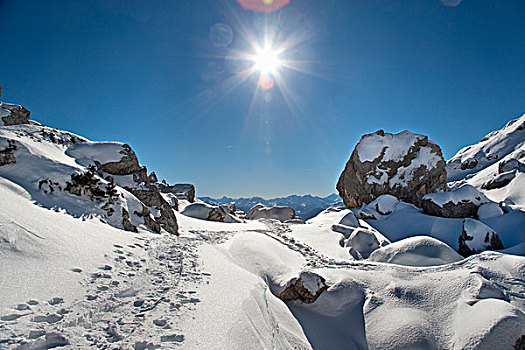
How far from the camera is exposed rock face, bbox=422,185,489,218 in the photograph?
16.4 meters

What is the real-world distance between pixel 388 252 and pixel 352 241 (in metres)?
3.12

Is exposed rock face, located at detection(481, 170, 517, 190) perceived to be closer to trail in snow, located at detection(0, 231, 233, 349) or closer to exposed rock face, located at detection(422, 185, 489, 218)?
exposed rock face, located at detection(422, 185, 489, 218)

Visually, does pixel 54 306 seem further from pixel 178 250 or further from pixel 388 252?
pixel 388 252

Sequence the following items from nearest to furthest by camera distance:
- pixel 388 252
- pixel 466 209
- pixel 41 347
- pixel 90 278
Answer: pixel 41 347 < pixel 90 278 < pixel 388 252 < pixel 466 209

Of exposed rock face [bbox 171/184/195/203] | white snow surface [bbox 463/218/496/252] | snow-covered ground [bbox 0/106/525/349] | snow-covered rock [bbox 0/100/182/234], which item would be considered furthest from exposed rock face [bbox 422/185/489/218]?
exposed rock face [bbox 171/184/195/203]

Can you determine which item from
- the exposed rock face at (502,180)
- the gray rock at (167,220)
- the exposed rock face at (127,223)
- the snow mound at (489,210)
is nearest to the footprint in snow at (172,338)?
the exposed rock face at (127,223)

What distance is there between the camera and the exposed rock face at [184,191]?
120 feet

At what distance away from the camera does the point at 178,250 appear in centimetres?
830

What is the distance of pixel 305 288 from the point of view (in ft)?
23.3

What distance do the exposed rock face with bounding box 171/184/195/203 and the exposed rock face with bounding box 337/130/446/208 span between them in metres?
25.3

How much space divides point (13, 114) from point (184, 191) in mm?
24551

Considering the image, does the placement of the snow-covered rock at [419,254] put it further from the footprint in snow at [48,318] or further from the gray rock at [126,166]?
the gray rock at [126,166]

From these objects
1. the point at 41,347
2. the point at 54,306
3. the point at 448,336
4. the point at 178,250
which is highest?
the point at 178,250

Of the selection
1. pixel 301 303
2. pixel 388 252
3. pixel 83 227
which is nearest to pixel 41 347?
pixel 83 227
